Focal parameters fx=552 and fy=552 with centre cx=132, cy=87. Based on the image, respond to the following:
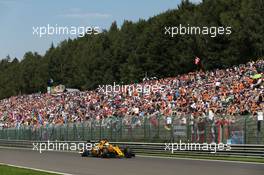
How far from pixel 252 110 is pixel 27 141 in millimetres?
21711

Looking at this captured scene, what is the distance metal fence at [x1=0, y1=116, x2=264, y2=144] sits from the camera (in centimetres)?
2267

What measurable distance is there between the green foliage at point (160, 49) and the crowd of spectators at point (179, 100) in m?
9.40

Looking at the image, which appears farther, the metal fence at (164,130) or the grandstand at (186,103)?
the grandstand at (186,103)

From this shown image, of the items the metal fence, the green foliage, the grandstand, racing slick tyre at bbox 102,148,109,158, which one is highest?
the green foliage

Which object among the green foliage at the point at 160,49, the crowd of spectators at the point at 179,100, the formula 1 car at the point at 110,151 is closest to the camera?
the formula 1 car at the point at 110,151

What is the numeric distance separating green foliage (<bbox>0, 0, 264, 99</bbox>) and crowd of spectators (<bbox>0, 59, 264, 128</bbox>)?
9.40 m

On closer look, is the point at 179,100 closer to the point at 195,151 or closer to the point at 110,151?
the point at 195,151

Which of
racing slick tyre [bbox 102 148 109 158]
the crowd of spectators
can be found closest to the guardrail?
the crowd of spectators

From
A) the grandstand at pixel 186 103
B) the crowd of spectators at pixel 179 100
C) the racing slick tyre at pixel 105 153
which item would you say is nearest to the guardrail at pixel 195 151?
the grandstand at pixel 186 103

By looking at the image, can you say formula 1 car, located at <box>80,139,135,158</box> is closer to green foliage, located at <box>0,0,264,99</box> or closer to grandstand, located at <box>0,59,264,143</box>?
grandstand, located at <box>0,59,264,143</box>

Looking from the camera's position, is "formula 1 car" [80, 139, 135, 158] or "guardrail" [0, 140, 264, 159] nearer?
"guardrail" [0, 140, 264, 159]

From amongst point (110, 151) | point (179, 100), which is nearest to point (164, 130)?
point (110, 151)

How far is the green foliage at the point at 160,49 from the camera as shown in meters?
46.0

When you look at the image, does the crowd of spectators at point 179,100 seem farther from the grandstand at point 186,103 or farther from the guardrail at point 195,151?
the guardrail at point 195,151
